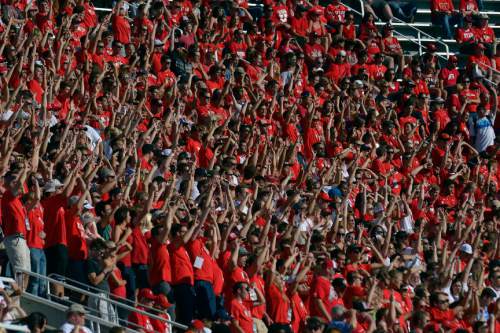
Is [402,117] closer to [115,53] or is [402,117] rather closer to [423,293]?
[115,53]

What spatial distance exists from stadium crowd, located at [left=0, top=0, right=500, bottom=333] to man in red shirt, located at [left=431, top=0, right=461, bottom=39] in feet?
0.12

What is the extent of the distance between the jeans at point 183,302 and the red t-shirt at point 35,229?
1.45 meters

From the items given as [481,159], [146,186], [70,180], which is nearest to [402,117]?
[481,159]

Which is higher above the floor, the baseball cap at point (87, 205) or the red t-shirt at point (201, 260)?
the baseball cap at point (87, 205)

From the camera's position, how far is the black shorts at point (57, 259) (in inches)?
618

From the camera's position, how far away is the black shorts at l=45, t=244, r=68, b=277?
15703 millimetres

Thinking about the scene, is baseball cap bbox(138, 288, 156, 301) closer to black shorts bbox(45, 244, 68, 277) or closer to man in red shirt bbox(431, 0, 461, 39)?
black shorts bbox(45, 244, 68, 277)

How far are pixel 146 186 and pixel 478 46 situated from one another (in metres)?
9.97

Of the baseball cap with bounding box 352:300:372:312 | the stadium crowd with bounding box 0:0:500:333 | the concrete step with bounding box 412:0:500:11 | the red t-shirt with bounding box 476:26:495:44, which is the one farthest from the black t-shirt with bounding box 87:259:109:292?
the concrete step with bounding box 412:0:500:11

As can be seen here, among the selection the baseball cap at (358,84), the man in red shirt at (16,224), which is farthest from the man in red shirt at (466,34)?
the man in red shirt at (16,224)

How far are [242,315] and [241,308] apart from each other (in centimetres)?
8

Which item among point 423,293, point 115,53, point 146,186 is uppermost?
point 115,53

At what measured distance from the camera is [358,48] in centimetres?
2469

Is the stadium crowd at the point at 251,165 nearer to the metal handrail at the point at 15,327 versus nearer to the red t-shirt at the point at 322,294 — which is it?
the red t-shirt at the point at 322,294
